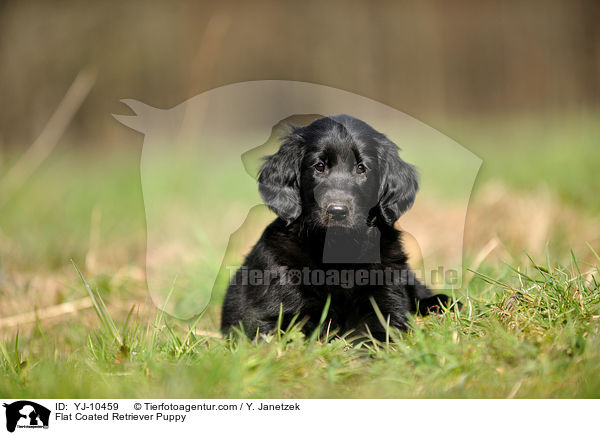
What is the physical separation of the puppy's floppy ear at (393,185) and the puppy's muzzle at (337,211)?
0.27 m

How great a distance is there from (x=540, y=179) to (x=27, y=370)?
15.2 feet

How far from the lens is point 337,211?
248 centimetres

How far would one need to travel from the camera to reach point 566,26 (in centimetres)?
790

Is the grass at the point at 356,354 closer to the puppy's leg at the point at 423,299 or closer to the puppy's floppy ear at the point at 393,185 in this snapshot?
the puppy's leg at the point at 423,299

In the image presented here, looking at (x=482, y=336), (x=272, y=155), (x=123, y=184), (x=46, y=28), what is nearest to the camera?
(x=482, y=336)

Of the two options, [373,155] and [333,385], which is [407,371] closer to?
[333,385]

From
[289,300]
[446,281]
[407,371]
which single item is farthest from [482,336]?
[446,281]

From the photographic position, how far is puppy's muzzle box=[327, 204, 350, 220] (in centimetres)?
247

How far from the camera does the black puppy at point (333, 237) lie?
2.56 metres
